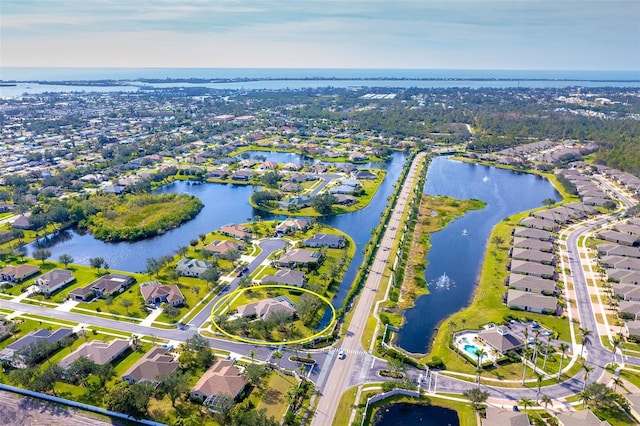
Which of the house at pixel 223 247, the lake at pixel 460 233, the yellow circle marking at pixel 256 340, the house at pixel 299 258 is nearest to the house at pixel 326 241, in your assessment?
the house at pixel 299 258

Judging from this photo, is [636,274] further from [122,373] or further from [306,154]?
[306,154]

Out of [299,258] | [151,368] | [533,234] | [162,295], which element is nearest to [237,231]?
[299,258]

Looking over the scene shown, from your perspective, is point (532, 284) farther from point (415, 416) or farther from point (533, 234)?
point (415, 416)

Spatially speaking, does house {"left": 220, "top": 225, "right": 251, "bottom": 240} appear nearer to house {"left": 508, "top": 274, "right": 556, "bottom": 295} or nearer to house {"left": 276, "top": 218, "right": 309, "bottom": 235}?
house {"left": 276, "top": 218, "right": 309, "bottom": 235}

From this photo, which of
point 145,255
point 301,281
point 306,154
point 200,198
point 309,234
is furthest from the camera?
point 306,154

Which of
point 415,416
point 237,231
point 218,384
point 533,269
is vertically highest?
point 237,231

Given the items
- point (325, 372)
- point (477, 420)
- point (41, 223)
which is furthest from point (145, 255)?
point (477, 420)
